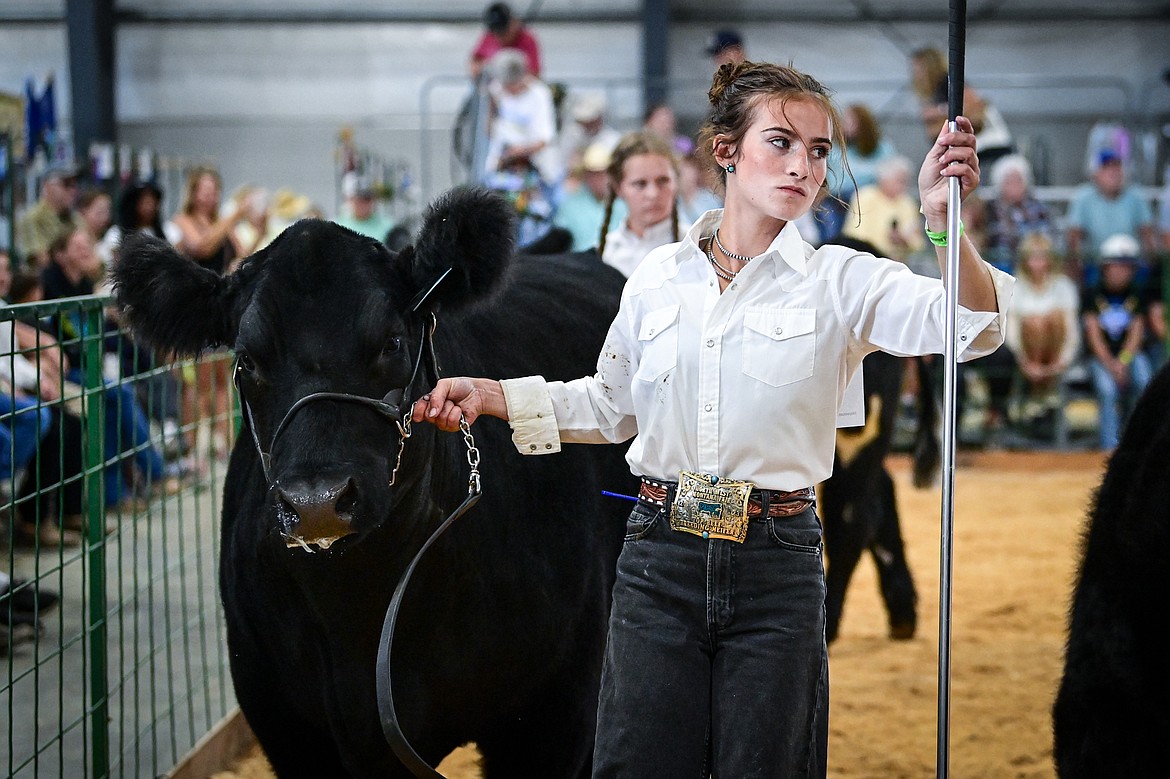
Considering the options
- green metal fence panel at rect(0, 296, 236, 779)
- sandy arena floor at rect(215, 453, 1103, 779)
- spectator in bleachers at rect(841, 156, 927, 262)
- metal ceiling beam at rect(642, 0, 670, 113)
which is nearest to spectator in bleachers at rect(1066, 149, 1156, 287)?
spectator in bleachers at rect(841, 156, 927, 262)

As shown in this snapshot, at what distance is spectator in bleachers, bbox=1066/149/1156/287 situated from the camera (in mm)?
11328

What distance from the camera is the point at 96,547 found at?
3383 millimetres

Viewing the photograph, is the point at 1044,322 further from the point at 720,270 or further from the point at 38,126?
the point at 38,126

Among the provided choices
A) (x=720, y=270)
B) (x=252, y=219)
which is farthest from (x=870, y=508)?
(x=252, y=219)

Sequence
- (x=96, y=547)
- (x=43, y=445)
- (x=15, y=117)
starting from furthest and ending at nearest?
(x=15, y=117) < (x=43, y=445) < (x=96, y=547)

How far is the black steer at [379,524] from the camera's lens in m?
2.27

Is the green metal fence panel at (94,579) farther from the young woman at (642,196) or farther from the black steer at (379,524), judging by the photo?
the young woman at (642,196)

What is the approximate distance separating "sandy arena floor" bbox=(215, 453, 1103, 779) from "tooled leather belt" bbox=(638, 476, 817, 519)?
0.48 m

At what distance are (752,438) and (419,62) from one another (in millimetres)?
16505

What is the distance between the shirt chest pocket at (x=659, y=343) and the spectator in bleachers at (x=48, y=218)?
737cm

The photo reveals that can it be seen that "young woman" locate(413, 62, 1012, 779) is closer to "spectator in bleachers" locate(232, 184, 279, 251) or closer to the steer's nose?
the steer's nose

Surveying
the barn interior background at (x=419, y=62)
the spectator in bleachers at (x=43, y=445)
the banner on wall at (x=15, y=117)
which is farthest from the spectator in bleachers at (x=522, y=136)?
the barn interior background at (x=419, y=62)

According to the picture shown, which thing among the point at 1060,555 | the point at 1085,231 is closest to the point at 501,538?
the point at 1060,555

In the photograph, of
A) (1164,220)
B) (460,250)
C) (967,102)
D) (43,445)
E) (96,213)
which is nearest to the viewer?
(460,250)
